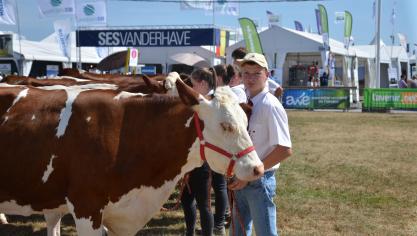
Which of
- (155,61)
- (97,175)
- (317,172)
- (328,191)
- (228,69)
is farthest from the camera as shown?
(155,61)

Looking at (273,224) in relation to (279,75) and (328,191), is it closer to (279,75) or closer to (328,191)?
(328,191)

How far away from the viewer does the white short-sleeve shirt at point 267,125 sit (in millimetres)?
4016

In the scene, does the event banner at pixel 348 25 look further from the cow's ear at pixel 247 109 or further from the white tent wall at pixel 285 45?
the cow's ear at pixel 247 109

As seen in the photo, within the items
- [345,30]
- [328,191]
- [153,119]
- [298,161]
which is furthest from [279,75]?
[153,119]

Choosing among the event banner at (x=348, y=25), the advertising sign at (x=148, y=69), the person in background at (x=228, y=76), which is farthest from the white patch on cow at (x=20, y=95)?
the event banner at (x=348, y=25)

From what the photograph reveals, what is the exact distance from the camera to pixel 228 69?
283 inches

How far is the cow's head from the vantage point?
376 cm

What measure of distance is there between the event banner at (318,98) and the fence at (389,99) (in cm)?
108

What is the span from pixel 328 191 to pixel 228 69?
3.19 meters

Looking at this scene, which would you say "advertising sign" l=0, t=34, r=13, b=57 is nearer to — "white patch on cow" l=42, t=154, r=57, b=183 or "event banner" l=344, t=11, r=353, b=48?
"event banner" l=344, t=11, r=353, b=48

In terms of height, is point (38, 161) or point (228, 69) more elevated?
point (228, 69)

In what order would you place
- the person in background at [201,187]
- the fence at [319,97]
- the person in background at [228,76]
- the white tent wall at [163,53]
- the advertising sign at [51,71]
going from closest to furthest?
the person in background at [201,187]
the person in background at [228,76]
the fence at [319,97]
the advertising sign at [51,71]
the white tent wall at [163,53]

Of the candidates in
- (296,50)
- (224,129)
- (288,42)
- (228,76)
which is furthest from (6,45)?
(224,129)

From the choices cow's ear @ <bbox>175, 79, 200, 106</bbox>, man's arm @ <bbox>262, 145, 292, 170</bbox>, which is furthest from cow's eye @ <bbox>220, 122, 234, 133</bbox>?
man's arm @ <bbox>262, 145, 292, 170</bbox>
